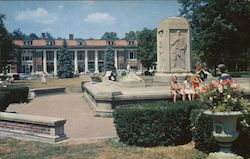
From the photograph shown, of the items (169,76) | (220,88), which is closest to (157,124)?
(220,88)

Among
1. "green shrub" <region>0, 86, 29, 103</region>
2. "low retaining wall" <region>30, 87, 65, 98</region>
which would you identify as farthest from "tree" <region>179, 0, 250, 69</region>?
"green shrub" <region>0, 86, 29, 103</region>

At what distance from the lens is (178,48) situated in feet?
63.9

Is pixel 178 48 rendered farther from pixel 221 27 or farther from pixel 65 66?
pixel 65 66

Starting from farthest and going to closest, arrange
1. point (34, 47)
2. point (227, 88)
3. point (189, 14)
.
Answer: point (34, 47), point (189, 14), point (227, 88)

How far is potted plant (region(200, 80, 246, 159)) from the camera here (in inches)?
266

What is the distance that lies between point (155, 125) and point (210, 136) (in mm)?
1483

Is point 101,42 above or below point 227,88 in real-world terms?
above

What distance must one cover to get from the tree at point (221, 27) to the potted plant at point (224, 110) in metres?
26.1

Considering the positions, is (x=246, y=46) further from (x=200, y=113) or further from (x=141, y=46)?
(x=141, y=46)

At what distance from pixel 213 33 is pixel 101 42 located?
61.6 meters

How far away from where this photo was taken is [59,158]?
776 cm

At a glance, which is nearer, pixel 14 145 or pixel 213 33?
pixel 14 145

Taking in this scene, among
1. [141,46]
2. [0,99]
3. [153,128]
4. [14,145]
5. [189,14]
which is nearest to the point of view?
[153,128]

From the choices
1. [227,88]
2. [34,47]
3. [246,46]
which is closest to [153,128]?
[227,88]
